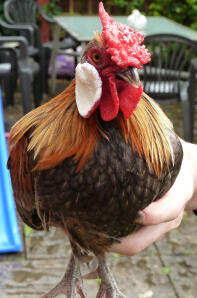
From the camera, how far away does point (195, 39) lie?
5250 mm

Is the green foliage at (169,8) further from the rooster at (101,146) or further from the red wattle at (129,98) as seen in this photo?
the red wattle at (129,98)

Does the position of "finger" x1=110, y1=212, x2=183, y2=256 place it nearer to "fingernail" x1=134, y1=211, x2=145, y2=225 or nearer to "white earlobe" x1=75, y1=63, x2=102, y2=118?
"fingernail" x1=134, y1=211, x2=145, y2=225

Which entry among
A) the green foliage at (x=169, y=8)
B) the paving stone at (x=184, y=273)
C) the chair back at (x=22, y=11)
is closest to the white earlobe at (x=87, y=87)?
the paving stone at (x=184, y=273)

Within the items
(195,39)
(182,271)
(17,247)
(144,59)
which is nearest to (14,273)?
(17,247)

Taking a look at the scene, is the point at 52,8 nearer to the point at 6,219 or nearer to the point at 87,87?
the point at 6,219

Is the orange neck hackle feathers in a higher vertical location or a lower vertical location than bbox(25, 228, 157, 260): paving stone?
higher

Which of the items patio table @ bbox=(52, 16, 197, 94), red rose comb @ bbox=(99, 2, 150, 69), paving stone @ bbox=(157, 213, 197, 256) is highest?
red rose comb @ bbox=(99, 2, 150, 69)

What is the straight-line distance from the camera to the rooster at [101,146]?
130 cm

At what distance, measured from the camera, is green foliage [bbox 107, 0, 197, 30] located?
334 inches

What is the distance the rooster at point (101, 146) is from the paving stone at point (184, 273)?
5.53 ft

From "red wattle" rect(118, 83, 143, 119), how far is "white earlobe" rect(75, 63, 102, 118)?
2.9 inches

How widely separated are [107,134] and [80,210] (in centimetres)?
27

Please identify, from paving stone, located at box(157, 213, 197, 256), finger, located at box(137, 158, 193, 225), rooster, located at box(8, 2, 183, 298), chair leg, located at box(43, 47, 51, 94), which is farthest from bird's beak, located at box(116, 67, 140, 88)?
chair leg, located at box(43, 47, 51, 94)

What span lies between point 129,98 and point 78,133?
0.67ft
